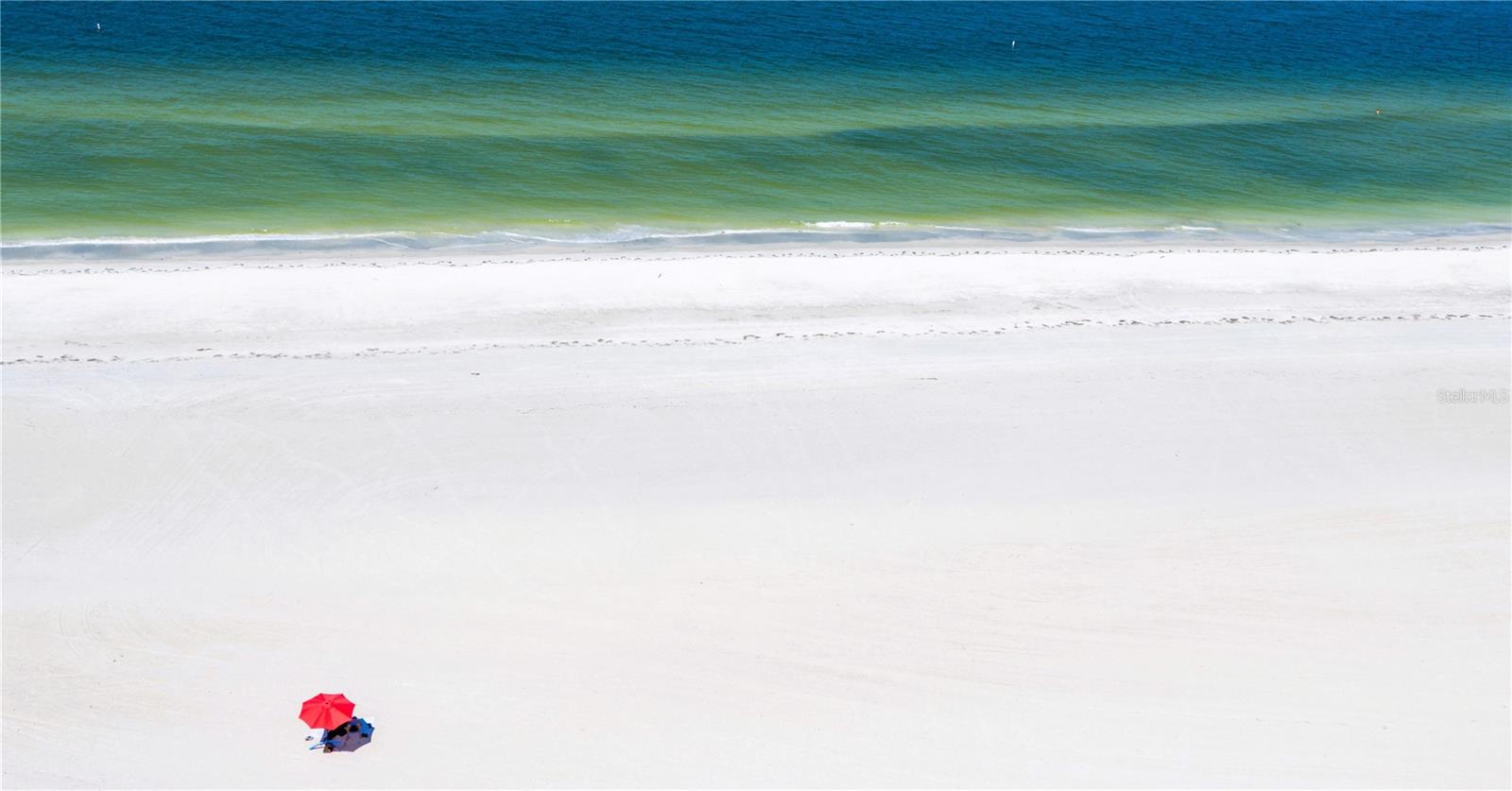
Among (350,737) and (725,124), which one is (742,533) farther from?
(725,124)

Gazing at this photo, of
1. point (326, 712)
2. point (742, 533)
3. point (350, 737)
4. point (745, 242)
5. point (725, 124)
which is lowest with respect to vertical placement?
point (350, 737)

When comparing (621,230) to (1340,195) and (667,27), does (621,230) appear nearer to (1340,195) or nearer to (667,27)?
(1340,195)

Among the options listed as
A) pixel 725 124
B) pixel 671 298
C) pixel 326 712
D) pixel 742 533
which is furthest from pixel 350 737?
pixel 725 124

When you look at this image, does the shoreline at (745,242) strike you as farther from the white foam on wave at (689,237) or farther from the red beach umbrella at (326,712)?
the red beach umbrella at (326,712)

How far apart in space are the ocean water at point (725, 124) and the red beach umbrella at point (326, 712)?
53.3 ft

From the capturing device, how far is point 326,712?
12078 mm

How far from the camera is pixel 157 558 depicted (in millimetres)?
14758

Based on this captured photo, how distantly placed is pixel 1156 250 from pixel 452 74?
2682cm

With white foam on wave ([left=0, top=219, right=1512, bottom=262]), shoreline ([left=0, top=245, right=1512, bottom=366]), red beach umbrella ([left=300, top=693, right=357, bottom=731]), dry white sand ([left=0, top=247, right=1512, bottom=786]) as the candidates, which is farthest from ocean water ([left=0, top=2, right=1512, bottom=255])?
red beach umbrella ([left=300, top=693, right=357, bottom=731])

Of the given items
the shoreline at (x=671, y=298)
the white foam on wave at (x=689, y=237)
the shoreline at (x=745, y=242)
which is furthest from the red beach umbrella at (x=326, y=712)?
the white foam on wave at (x=689, y=237)

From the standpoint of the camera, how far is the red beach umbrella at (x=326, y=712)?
39.4ft

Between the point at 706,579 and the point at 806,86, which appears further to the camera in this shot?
the point at 806,86

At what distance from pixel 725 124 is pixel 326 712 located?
1128 inches

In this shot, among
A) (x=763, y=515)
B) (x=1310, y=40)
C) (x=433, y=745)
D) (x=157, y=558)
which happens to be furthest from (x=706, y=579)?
(x=1310, y=40)
